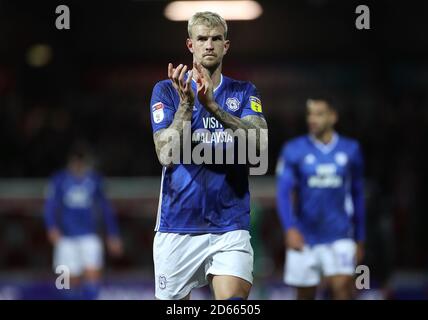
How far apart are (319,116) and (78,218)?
5378 mm

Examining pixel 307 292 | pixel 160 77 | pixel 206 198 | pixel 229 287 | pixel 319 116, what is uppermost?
pixel 160 77

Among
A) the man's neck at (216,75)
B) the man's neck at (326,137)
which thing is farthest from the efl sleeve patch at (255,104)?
the man's neck at (326,137)

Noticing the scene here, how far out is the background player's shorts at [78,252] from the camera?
45.9 ft

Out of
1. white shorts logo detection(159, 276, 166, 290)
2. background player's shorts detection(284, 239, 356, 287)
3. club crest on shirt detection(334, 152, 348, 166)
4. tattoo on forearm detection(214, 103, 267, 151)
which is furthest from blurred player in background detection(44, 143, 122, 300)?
tattoo on forearm detection(214, 103, 267, 151)

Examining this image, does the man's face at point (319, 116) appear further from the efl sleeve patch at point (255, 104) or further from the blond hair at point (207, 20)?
the blond hair at point (207, 20)

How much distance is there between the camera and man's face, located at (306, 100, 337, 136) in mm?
9422

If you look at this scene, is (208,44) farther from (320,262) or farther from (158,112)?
(320,262)

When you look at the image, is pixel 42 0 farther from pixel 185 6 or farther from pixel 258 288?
pixel 258 288

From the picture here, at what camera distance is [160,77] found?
16.6 meters

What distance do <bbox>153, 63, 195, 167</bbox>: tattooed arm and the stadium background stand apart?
9.17 metres

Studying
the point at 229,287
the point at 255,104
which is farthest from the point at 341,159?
the point at 229,287

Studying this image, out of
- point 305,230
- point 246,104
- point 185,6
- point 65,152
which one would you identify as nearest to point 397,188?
point 185,6

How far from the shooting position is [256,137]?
6078mm

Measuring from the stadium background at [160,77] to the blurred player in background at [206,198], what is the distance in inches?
347
